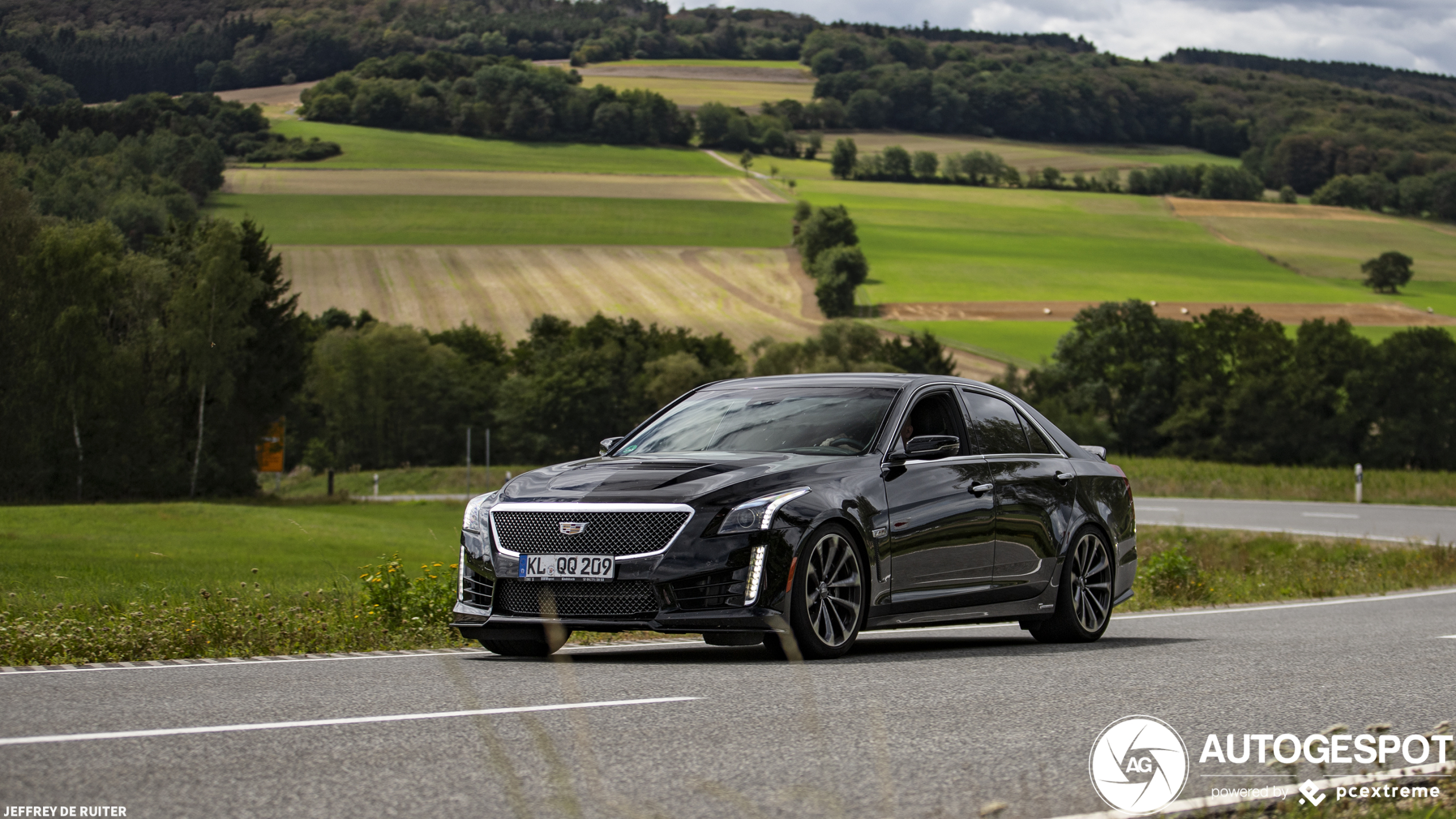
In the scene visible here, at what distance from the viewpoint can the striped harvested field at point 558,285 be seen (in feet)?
347

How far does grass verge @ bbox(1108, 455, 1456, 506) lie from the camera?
155 ft

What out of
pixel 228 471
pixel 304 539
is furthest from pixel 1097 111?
pixel 304 539

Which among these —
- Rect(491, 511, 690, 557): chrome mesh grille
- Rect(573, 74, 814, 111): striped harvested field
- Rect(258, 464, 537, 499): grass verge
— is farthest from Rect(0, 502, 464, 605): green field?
Rect(573, 74, 814, 111): striped harvested field

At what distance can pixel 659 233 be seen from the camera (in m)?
126

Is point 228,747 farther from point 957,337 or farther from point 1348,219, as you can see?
point 1348,219

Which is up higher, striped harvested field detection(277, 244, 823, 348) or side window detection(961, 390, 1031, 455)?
side window detection(961, 390, 1031, 455)

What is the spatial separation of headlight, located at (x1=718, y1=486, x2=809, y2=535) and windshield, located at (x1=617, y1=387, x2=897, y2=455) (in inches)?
36.9

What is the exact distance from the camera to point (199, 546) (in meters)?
42.5

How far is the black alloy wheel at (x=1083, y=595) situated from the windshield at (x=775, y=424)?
197cm

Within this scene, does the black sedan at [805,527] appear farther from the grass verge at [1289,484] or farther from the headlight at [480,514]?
the grass verge at [1289,484]

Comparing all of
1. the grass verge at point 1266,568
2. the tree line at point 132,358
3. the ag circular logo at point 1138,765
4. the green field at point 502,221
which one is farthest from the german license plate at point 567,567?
the green field at point 502,221

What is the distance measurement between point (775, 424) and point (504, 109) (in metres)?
161

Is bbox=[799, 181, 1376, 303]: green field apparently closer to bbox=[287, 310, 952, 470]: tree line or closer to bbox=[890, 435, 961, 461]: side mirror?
bbox=[287, 310, 952, 470]: tree line

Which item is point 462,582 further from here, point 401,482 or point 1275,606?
point 401,482
